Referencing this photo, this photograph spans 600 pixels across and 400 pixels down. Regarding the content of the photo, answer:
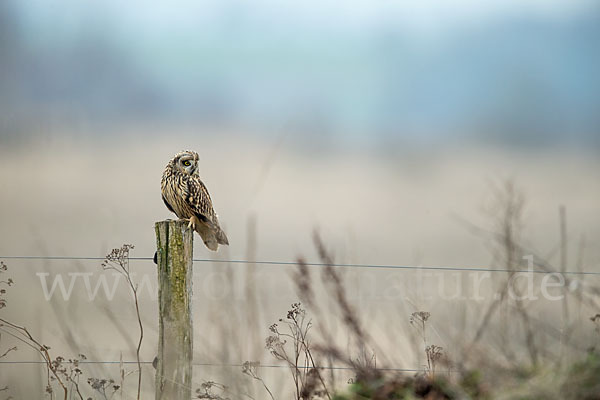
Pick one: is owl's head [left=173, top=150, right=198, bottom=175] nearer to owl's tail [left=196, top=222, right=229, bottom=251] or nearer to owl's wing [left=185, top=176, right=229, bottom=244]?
owl's wing [left=185, top=176, right=229, bottom=244]

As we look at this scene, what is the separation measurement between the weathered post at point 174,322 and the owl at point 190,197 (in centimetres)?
85

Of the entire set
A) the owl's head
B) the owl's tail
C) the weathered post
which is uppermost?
the owl's head

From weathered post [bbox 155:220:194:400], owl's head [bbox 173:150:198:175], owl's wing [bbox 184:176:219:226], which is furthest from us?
owl's head [bbox 173:150:198:175]

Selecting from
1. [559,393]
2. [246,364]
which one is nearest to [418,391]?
[559,393]

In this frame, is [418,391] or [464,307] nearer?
[418,391]

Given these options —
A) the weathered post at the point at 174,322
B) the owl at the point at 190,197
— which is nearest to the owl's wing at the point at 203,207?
the owl at the point at 190,197

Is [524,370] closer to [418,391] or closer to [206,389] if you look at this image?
[418,391]

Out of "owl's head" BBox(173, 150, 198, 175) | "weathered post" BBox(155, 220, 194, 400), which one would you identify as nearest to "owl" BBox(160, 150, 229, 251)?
"owl's head" BBox(173, 150, 198, 175)

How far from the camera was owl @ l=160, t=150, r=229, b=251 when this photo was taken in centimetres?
476

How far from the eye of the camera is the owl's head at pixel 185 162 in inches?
194

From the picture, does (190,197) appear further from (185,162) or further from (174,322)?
(174,322)

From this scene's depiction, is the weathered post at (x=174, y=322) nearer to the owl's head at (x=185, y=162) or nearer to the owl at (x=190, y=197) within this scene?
the owl at (x=190, y=197)

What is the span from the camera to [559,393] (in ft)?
7.29

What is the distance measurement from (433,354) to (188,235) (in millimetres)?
1436
